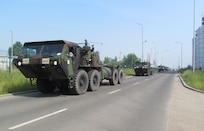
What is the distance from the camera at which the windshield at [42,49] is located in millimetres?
16766

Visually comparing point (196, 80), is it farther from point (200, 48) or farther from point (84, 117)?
point (200, 48)

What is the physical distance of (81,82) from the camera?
18203mm

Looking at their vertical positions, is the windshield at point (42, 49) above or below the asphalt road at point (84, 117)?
above

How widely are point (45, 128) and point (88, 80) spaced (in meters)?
10.6

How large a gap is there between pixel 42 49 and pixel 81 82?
2.90 meters

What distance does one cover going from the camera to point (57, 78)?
56.0ft

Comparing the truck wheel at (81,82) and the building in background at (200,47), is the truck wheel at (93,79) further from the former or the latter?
the building in background at (200,47)

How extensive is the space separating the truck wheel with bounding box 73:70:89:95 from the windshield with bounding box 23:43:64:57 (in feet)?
6.23

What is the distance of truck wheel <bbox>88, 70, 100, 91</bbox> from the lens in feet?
64.6

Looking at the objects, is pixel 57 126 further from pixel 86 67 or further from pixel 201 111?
pixel 86 67

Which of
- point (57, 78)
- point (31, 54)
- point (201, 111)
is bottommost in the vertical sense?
point (201, 111)

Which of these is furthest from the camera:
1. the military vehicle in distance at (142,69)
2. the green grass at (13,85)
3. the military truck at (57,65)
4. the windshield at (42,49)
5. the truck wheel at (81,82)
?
the military vehicle in distance at (142,69)

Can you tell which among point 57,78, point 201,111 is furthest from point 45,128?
point 57,78

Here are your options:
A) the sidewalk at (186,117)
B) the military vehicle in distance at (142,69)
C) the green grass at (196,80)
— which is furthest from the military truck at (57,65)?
the military vehicle in distance at (142,69)
